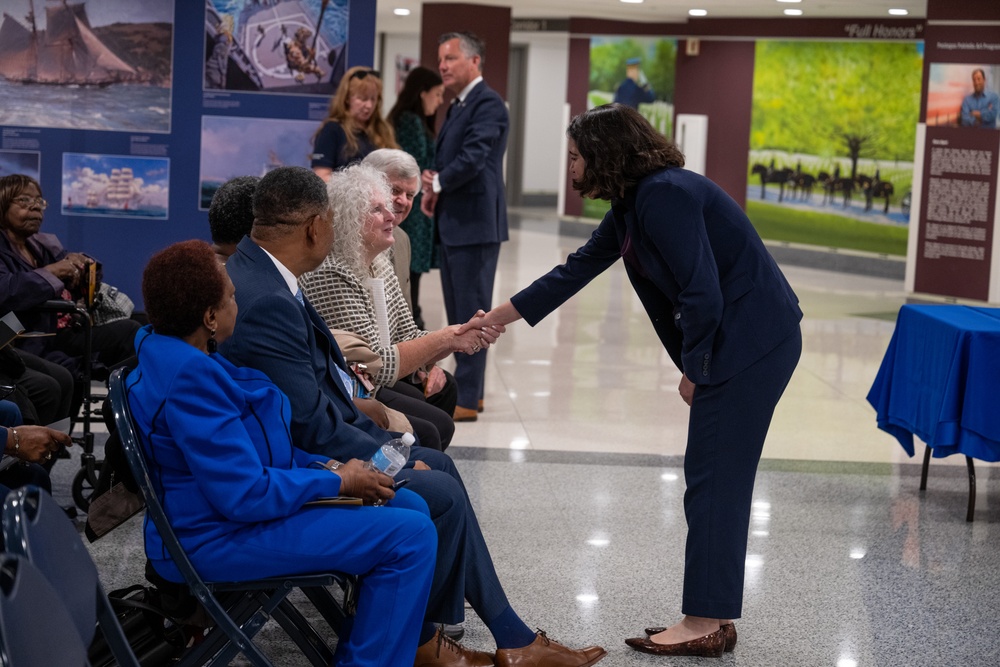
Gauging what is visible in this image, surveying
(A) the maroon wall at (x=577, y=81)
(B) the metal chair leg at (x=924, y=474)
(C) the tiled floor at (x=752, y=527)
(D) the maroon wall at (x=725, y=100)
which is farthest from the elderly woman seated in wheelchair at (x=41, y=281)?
(A) the maroon wall at (x=577, y=81)

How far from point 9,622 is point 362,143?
470 cm

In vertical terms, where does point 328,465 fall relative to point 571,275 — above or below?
below

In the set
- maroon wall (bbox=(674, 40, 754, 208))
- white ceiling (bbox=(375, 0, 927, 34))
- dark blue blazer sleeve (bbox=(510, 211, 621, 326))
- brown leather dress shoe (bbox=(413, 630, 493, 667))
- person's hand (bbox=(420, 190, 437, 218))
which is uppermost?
white ceiling (bbox=(375, 0, 927, 34))

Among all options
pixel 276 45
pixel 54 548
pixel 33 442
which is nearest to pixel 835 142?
pixel 276 45

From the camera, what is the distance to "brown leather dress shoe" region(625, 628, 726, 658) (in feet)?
10.6

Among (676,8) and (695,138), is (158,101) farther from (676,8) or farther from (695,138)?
(695,138)

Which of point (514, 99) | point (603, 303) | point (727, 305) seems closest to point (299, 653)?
point (727, 305)

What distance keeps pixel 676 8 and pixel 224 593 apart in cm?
1367

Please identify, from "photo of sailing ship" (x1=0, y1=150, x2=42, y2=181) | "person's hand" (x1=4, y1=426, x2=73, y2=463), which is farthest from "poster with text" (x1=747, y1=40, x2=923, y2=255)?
"person's hand" (x1=4, y1=426, x2=73, y2=463)

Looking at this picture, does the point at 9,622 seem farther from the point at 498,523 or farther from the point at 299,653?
the point at 498,523

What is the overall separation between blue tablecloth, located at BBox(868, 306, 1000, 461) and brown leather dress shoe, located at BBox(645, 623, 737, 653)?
1.60m

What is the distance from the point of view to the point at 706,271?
2975 millimetres

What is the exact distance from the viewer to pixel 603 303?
10.6 meters

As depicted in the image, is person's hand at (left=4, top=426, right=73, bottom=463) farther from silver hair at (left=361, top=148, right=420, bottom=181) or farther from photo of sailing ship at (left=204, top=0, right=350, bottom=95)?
photo of sailing ship at (left=204, top=0, right=350, bottom=95)
